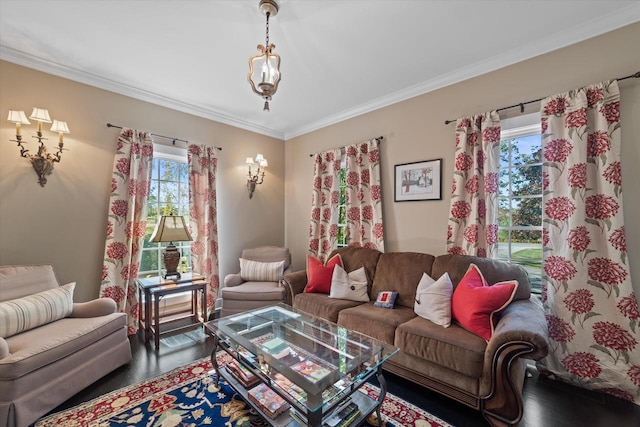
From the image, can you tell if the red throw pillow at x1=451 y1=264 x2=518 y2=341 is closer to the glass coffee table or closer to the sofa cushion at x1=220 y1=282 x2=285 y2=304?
the glass coffee table

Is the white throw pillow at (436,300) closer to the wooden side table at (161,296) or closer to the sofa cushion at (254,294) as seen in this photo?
the sofa cushion at (254,294)

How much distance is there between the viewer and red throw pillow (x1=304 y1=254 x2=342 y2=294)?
10.2 feet

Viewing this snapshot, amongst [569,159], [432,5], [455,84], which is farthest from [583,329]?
[432,5]

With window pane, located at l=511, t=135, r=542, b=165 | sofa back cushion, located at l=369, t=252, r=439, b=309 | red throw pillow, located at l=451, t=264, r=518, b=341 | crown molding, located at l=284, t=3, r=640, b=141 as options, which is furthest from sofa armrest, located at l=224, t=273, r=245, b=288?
window pane, located at l=511, t=135, r=542, b=165

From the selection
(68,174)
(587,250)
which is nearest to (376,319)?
(587,250)

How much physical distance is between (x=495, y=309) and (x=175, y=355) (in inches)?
111

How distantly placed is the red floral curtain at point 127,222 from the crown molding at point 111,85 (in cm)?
46

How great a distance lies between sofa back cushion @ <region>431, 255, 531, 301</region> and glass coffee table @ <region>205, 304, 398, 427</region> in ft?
3.53

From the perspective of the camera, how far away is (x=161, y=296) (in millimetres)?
2785

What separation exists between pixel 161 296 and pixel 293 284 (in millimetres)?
1378

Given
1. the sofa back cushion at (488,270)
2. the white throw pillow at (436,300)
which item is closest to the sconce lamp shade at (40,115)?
the white throw pillow at (436,300)

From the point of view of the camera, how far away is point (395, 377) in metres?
2.26

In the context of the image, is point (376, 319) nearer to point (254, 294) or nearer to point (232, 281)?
point (254, 294)

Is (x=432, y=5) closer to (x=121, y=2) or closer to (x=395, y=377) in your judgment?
(x=121, y=2)
